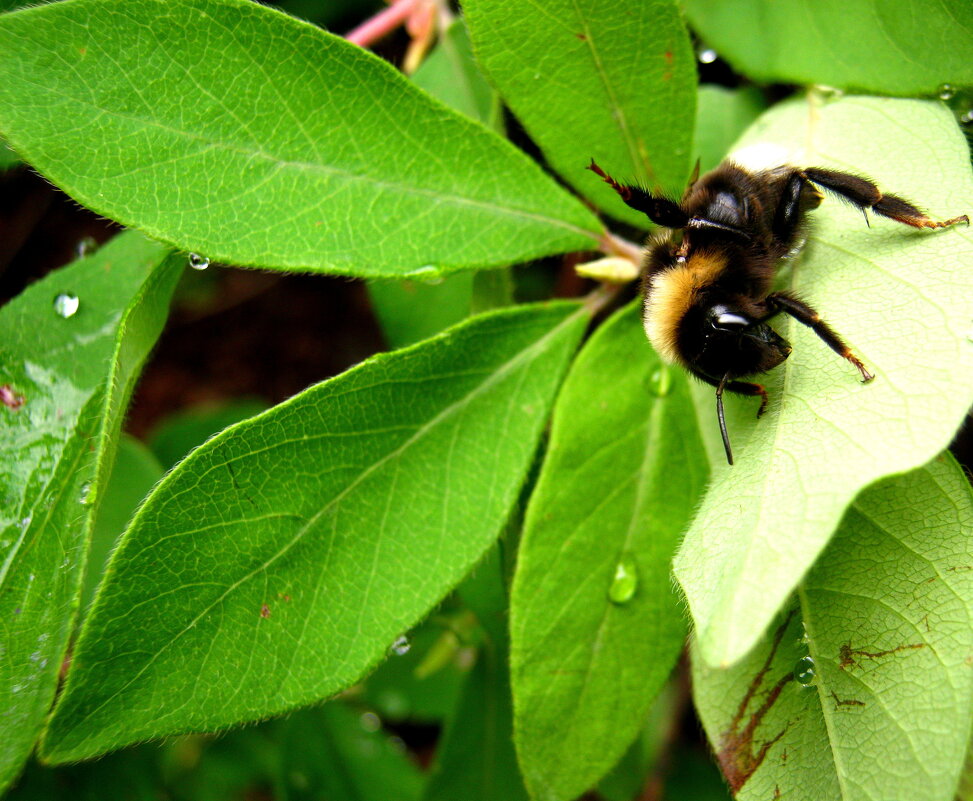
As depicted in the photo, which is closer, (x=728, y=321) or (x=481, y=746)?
(x=728, y=321)

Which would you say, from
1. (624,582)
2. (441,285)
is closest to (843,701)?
(624,582)

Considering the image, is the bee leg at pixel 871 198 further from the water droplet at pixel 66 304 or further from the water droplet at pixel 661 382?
the water droplet at pixel 66 304

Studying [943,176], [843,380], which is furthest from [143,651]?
[943,176]

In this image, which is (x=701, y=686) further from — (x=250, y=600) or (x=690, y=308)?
(x=250, y=600)

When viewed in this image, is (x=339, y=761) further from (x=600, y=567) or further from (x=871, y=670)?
(x=871, y=670)

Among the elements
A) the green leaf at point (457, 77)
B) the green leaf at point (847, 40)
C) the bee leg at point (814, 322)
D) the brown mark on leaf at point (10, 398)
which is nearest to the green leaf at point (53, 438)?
the brown mark on leaf at point (10, 398)

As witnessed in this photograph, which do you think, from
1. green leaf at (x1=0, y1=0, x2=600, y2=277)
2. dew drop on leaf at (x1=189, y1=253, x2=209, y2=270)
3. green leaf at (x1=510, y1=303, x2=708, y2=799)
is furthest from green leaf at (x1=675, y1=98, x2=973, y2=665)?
dew drop on leaf at (x1=189, y1=253, x2=209, y2=270)
